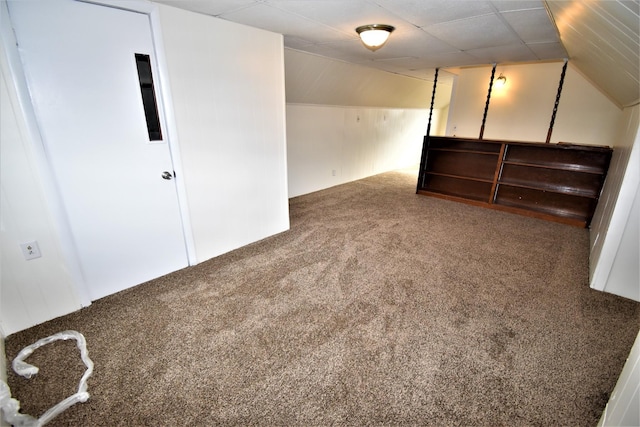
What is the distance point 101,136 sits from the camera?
2.10 m

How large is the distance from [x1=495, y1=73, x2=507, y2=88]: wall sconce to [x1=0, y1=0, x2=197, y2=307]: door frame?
541 centimetres

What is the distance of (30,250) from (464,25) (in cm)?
374

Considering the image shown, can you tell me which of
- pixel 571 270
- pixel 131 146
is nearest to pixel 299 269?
pixel 131 146

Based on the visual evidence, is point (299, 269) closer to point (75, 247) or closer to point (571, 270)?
point (75, 247)

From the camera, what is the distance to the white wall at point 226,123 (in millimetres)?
2414

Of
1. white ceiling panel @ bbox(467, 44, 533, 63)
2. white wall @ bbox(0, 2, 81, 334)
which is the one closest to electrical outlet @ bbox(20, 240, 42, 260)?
white wall @ bbox(0, 2, 81, 334)

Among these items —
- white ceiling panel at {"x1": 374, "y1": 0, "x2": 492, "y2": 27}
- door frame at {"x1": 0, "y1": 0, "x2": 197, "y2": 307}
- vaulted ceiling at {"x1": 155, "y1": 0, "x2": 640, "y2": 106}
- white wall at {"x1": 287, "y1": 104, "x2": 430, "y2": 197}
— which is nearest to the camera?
door frame at {"x1": 0, "y1": 0, "x2": 197, "y2": 307}

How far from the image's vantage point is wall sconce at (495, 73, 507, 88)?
517 centimetres

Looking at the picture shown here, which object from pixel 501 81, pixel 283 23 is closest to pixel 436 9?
pixel 283 23

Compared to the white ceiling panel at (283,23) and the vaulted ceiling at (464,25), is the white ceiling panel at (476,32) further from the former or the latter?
the white ceiling panel at (283,23)

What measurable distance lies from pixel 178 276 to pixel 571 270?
3.73m

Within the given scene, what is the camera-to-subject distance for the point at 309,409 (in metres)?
1.48

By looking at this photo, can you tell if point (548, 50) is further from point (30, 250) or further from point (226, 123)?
point (30, 250)

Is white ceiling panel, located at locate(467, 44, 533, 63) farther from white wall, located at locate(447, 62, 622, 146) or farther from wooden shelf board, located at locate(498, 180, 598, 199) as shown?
wooden shelf board, located at locate(498, 180, 598, 199)
